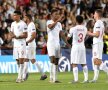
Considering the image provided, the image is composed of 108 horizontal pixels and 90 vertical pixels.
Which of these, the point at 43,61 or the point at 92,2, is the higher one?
the point at 92,2

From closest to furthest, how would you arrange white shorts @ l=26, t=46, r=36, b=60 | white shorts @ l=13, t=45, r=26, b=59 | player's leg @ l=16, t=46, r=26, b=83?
player's leg @ l=16, t=46, r=26, b=83 → white shorts @ l=13, t=45, r=26, b=59 → white shorts @ l=26, t=46, r=36, b=60

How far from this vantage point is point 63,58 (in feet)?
98.1

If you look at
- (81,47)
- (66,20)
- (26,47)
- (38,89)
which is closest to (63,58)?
(66,20)

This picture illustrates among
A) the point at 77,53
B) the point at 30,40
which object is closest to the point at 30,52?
the point at 30,40

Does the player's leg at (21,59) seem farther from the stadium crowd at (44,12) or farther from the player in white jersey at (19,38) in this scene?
the stadium crowd at (44,12)

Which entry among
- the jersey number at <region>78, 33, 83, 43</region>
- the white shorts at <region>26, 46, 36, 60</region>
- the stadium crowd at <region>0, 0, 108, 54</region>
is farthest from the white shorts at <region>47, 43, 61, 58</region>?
the stadium crowd at <region>0, 0, 108, 54</region>

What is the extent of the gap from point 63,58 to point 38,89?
12073 mm

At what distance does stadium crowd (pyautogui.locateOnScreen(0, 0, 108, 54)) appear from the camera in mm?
31062

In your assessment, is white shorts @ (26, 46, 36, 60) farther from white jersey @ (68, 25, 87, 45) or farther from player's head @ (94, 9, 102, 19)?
player's head @ (94, 9, 102, 19)

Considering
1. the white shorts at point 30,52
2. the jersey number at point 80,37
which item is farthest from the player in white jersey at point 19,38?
the jersey number at point 80,37

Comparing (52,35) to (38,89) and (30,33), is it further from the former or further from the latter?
(38,89)

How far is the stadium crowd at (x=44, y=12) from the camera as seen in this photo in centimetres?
3106

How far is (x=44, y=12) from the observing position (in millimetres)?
33812

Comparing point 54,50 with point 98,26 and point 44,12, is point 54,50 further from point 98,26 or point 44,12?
point 44,12
